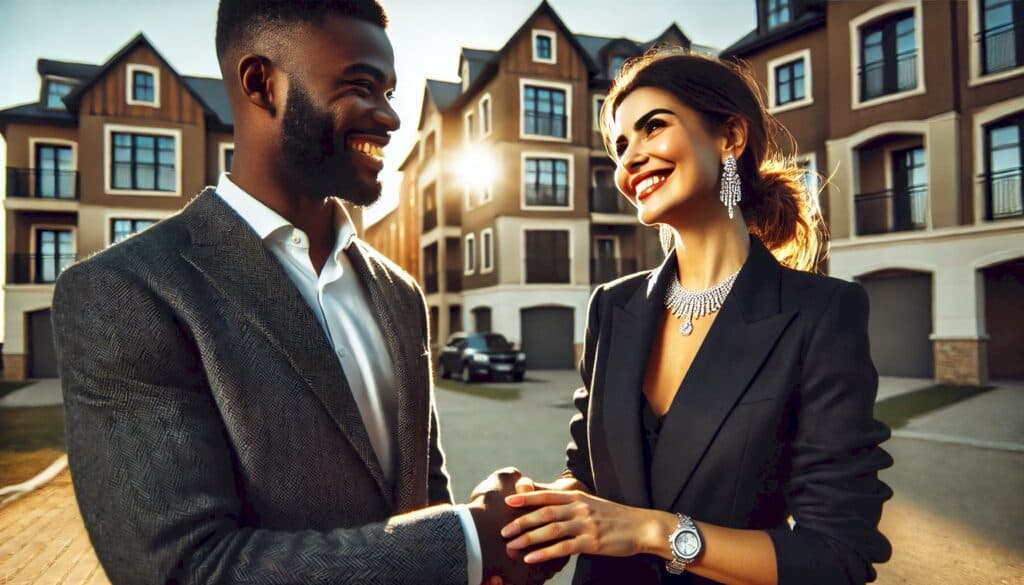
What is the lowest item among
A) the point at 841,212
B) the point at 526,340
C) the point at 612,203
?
the point at 526,340

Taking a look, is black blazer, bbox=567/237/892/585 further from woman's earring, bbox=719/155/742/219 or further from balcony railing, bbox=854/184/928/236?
balcony railing, bbox=854/184/928/236

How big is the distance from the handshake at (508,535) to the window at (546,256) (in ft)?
80.3

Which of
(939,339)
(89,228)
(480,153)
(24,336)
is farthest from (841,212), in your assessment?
(24,336)

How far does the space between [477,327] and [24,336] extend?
1782 cm

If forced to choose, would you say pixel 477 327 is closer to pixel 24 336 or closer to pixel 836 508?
pixel 24 336

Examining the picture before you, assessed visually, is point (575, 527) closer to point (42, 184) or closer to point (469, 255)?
point (469, 255)

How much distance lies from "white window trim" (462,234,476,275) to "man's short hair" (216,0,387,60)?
2712cm

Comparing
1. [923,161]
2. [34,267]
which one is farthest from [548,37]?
[34,267]

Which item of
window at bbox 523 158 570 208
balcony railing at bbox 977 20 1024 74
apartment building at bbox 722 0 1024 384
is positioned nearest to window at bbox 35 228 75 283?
window at bbox 523 158 570 208

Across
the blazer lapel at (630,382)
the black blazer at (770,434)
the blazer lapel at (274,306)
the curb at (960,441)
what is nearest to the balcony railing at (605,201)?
the curb at (960,441)

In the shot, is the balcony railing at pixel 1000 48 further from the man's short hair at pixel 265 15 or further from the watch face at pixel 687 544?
the man's short hair at pixel 265 15

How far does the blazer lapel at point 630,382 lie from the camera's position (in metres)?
2.04

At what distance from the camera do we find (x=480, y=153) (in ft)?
92.0

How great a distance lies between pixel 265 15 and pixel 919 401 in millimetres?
15343
